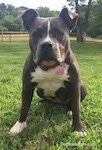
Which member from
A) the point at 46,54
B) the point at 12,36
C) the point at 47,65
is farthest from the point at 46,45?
the point at 12,36

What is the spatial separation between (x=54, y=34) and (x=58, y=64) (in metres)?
0.33

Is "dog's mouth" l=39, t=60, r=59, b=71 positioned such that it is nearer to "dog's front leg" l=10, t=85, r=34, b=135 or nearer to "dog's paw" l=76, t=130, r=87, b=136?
"dog's front leg" l=10, t=85, r=34, b=135

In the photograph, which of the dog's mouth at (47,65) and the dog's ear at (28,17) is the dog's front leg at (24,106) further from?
the dog's ear at (28,17)

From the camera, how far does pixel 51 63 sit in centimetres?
393

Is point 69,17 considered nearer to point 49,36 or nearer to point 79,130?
point 49,36

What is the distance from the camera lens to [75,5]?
3114cm

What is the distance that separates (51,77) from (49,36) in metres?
0.55

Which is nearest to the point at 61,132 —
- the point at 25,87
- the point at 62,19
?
the point at 25,87

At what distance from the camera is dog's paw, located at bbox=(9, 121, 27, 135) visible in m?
4.10

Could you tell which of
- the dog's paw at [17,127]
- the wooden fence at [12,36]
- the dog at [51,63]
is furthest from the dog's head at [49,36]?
the wooden fence at [12,36]

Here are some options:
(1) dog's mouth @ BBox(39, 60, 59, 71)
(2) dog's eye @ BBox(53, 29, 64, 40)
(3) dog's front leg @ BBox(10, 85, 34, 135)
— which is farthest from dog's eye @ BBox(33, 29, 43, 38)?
(3) dog's front leg @ BBox(10, 85, 34, 135)

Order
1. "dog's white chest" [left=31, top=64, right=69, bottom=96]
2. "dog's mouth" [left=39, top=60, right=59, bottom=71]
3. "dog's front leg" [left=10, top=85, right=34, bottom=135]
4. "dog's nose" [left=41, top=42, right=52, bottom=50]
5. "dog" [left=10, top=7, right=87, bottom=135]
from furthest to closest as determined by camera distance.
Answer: "dog's front leg" [left=10, top=85, right=34, bottom=135] < "dog's white chest" [left=31, top=64, right=69, bottom=96] < "dog's mouth" [left=39, top=60, right=59, bottom=71] < "dog" [left=10, top=7, right=87, bottom=135] < "dog's nose" [left=41, top=42, right=52, bottom=50]

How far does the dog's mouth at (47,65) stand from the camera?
3877mm

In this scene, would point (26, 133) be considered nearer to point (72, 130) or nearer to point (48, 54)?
point (72, 130)
